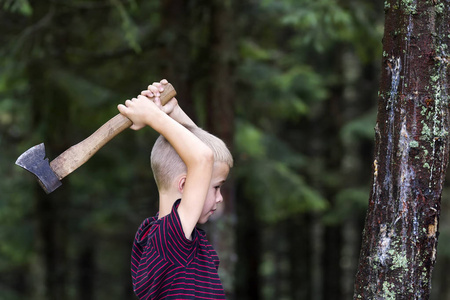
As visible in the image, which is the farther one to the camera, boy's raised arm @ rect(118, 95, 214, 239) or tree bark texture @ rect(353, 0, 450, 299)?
tree bark texture @ rect(353, 0, 450, 299)

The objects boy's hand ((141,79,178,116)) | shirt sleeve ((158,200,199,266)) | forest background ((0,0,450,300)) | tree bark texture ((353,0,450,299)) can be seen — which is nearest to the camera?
shirt sleeve ((158,200,199,266))

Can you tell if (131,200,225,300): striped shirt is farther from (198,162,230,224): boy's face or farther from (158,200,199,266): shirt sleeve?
(198,162,230,224): boy's face

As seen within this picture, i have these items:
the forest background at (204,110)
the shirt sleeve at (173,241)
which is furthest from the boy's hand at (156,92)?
the forest background at (204,110)

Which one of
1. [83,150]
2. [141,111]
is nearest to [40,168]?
[83,150]

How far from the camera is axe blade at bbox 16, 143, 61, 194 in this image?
2787mm

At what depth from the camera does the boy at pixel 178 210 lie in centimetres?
267

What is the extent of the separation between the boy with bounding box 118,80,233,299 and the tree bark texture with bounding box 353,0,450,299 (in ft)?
2.59

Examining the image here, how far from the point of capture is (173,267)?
2686 millimetres

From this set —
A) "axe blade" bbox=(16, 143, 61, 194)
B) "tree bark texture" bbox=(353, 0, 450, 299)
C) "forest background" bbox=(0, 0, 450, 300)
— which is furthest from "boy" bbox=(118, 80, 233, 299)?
"forest background" bbox=(0, 0, 450, 300)

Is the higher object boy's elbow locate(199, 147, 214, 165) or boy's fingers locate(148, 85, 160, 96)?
boy's fingers locate(148, 85, 160, 96)

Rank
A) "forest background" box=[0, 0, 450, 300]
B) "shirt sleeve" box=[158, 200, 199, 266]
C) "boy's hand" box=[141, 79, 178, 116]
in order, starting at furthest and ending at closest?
"forest background" box=[0, 0, 450, 300], "boy's hand" box=[141, 79, 178, 116], "shirt sleeve" box=[158, 200, 199, 266]

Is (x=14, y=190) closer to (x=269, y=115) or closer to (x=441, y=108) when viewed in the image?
(x=269, y=115)

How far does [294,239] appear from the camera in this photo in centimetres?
1766

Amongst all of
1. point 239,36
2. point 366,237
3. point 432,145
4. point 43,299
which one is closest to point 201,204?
point 366,237
